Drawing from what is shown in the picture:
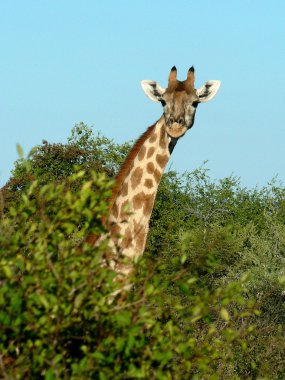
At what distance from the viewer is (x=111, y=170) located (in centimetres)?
5538

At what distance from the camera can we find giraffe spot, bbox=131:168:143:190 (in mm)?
A: 13359

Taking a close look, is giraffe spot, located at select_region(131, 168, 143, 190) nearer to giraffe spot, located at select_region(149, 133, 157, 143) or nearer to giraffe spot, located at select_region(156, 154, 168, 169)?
giraffe spot, located at select_region(156, 154, 168, 169)

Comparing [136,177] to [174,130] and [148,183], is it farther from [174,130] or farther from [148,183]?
Answer: [174,130]

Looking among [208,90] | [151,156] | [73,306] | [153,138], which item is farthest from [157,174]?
[73,306]

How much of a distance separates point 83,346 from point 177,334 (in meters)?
0.99

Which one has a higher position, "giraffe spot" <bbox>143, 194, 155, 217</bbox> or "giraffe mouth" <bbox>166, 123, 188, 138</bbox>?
"giraffe mouth" <bbox>166, 123, 188, 138</bbox>

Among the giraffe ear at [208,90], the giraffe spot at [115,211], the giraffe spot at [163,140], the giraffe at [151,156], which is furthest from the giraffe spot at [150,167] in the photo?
the giraffe ear at [208,90]

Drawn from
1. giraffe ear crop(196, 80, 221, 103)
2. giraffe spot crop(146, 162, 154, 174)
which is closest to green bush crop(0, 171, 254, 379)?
giraffe spot crop(146, 162, 154, 174)

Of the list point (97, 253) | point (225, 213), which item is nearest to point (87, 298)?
point (97, 253)

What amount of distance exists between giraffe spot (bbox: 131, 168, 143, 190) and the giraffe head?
61 centimetres

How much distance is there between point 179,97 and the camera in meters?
13.9

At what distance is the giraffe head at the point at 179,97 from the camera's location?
44.4 ft

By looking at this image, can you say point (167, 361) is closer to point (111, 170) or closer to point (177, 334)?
point (177, 334)

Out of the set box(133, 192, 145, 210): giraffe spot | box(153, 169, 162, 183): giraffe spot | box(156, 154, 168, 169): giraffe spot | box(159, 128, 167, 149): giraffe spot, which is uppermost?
box(159, 128, 167, 149): giraffe spot
